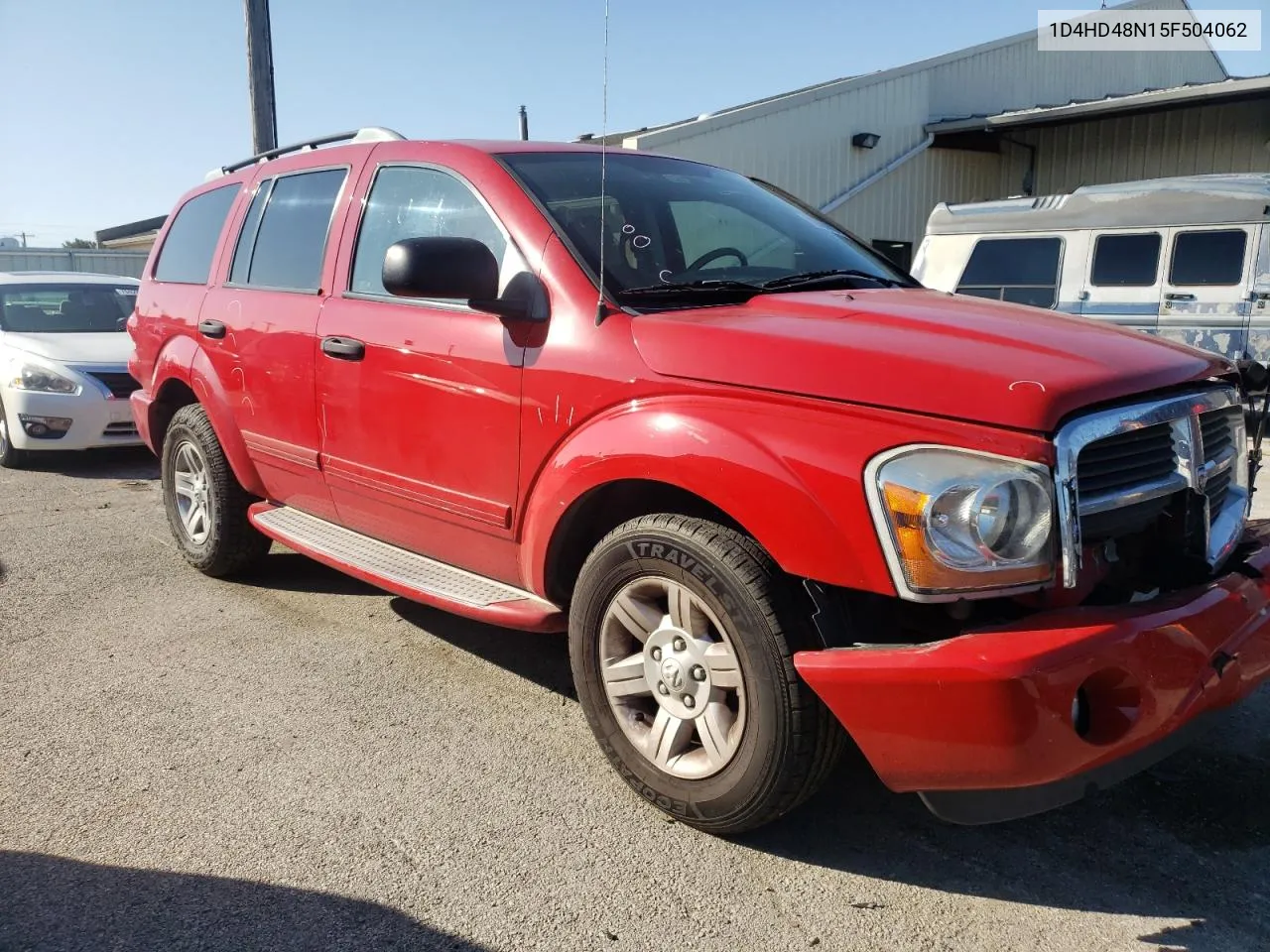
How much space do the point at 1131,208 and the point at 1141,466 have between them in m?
8.51

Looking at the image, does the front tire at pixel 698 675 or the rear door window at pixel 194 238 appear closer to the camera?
the front tire at pixel 698 675

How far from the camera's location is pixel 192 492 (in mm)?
4910

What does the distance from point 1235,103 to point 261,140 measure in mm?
14142

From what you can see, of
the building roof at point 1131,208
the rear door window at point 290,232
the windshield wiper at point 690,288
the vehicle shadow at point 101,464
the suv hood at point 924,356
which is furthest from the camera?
the building roof at point 1131,208

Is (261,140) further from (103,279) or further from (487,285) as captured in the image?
(487,285)

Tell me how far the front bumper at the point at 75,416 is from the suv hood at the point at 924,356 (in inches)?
253

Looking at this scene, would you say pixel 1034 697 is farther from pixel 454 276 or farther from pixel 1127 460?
pixel 454 276

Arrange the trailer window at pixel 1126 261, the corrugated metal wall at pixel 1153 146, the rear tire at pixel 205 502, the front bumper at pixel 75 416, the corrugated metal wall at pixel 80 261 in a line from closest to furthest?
the rear tire at pixel 205 502 < the front bumper at pixel 75 416 < the trailer window at pixel 1126 261 < the corrugated metal wall at pixel 1153 146 < the corrugated metal wall at pixel 80 261

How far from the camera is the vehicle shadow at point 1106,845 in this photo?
7.77ft

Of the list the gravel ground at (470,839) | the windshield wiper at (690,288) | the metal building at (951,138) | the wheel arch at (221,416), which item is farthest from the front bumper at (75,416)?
the metal building at (951,138)

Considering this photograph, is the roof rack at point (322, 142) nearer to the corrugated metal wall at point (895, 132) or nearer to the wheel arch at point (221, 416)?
the wheel arch at point (221, 416)

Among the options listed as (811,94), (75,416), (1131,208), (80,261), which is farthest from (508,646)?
(80,261)

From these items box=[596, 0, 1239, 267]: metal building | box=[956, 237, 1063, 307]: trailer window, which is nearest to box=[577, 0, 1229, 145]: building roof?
box=[596, 0, 1239, 267]: metal building

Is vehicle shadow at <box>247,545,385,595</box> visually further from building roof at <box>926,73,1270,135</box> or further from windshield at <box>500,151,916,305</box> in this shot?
building roof at <box>926,73,1270,135</box>
